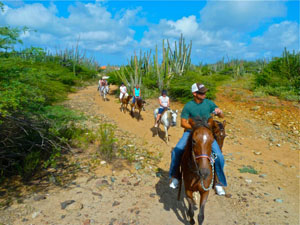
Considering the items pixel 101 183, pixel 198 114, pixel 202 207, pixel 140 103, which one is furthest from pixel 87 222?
pixel 140 103

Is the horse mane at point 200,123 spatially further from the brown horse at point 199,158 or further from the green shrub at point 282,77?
the green shrub at point 282,77

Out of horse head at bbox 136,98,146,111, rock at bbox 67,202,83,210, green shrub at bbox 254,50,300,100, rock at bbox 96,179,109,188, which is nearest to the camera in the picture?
rock at bbox 67,202,83,210

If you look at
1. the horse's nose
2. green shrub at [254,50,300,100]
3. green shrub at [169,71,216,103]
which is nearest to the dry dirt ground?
the horse's nose

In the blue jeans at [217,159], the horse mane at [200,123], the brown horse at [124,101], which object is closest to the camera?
the horse mane at [200,123]

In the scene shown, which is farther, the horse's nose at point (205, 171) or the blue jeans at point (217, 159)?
the blue jeans at point (217, 159)

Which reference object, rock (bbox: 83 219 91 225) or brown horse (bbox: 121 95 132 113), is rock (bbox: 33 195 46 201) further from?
brown horse (bbox: 121 95 132 113)

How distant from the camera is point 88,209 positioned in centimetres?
445

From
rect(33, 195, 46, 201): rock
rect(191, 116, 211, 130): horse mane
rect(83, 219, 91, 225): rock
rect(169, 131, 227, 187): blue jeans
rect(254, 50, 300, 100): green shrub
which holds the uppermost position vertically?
rect(254, 50, 300, 100): green shrub

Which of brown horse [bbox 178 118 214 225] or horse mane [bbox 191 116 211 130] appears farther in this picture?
horse mane [bbox 191 116 211 130]

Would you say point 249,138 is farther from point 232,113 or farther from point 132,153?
point 132,153

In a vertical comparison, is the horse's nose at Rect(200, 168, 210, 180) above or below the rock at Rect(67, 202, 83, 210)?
above

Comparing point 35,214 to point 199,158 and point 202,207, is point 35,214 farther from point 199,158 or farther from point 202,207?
point 199,158

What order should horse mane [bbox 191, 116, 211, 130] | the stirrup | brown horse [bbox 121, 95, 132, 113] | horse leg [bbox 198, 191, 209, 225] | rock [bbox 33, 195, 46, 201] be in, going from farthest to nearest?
brown horse [bbox 121, 95, 132, 113], rock [bbox 33, 195, 46, 201], the stirrup, horse leg [bbox 198, 191, 209, 225], horse mane [bbox 191, 116, 211, 130]

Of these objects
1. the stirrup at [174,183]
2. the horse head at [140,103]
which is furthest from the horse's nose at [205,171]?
the horse head at [140,103]
